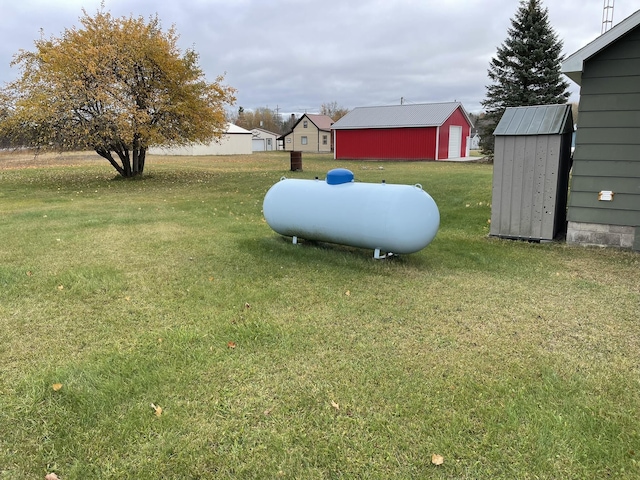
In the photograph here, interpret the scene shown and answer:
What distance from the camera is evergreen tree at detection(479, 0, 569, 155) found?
24.6 metres

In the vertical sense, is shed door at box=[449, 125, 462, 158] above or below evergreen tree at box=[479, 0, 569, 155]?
below

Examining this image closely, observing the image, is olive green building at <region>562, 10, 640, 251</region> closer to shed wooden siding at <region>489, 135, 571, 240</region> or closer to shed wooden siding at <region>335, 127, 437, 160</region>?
shed wooden siding at <region>489, 135, 571, 240</region>

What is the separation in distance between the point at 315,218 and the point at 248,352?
281cm

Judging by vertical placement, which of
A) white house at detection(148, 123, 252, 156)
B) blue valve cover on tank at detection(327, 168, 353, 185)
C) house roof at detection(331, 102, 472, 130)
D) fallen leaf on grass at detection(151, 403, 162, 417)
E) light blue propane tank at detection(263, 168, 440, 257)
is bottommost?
fallen leaf on grass at detection(151, 403, 162, 417)

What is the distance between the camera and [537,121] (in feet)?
22.6

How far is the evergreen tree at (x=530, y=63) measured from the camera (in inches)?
970

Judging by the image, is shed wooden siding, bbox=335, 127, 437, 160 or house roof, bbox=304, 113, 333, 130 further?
house roof, bbox=304, 113, 333, 130

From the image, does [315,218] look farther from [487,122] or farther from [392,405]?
[487,122]

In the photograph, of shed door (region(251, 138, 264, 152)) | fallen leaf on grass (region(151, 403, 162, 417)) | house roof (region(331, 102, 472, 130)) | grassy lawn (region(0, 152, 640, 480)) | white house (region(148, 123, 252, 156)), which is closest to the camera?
grassy lawn (region(0, 152, 640, 480))

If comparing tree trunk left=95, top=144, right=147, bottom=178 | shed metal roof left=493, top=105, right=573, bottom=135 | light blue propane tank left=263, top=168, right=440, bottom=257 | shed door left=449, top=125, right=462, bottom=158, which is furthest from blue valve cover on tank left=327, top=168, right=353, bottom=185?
shed door left=449, top=125, right=462, bottom=158

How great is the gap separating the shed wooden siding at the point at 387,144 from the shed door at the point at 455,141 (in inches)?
110

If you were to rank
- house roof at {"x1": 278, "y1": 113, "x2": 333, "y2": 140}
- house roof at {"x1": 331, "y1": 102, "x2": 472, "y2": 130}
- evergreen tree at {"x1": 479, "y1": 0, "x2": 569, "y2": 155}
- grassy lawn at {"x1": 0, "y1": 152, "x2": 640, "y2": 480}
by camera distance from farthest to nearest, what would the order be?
house roof at {"x1": 278, "y1": 113, "x2": 333, "y2": 140}
house roof at {"x1": 331, "y1": 102, "x2": 472, "y2": 130}
evergreen tree at {"x1": 479, "y1": 0, "x2": 569, "y2": 155}
grassy lawn at {"x1": 0, "y1": 152, "x2": 640, "y2": 480}

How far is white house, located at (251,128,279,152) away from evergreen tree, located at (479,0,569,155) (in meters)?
37.2

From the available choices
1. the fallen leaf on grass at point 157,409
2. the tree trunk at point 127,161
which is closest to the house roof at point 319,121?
the tree trunk at point 127,161
